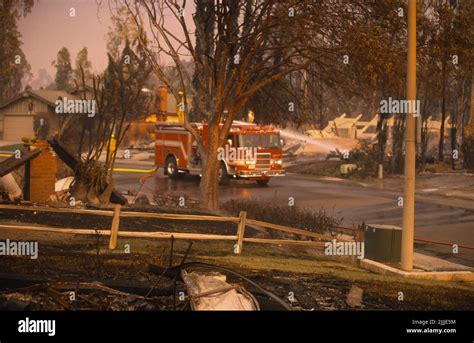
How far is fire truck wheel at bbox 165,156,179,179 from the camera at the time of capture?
33188mm

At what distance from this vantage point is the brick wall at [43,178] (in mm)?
18016

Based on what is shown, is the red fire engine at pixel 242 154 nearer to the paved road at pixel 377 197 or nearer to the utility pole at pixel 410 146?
the paved road at pixel 377 197

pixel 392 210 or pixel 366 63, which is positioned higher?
pixel 366 63

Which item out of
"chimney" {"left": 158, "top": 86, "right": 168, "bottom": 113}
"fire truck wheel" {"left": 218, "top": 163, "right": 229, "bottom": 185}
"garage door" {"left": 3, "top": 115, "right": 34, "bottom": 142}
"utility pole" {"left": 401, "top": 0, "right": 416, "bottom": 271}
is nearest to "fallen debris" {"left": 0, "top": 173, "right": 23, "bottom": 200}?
"garage door" {"left": 3, "top": 115, "right": 34, "bottom": 142}

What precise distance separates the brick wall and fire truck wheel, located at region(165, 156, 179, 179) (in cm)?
1492

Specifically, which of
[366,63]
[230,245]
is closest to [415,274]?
[230,245]

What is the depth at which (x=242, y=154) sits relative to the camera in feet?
103

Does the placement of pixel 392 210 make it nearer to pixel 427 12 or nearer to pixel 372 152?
pixel 427 12

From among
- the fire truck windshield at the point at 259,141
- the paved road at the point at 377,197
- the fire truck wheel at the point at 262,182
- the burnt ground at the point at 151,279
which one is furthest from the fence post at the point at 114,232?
the fire truck wheel at the point at 262,182

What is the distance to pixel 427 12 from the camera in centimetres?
1652

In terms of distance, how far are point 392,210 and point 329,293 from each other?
13.3 metres

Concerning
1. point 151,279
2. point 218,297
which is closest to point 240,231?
point 151,279

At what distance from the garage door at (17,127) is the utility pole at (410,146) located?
30.7ft

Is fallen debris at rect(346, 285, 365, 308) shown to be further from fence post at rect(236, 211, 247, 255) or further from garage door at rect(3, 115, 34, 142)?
garage door at rect(3, 115, 34, 142)
